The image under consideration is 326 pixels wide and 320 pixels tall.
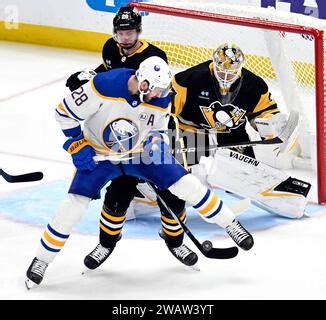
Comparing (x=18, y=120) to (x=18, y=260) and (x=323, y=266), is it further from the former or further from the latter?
(x=323, y=266)

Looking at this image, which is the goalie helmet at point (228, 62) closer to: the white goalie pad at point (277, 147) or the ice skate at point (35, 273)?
the white goalie pad at point (277, 147)

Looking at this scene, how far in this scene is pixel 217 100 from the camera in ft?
16.6

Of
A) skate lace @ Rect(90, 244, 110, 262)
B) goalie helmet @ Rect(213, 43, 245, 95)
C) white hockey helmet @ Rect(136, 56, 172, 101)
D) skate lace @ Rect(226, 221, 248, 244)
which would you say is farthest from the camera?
goalie helmet @ Rect(213, 43, 245, 95)

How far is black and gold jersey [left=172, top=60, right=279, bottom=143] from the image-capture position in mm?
5051

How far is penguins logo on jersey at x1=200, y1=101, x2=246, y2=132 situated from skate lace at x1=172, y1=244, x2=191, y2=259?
0.88 m

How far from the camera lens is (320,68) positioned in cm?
514

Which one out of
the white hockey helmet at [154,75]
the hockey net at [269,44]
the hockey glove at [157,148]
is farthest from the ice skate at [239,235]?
the hockey net at [269,44]

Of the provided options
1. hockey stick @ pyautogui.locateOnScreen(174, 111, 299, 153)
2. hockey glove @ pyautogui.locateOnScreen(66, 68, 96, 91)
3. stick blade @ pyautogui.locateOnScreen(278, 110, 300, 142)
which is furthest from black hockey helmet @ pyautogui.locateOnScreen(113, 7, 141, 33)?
stick blade @ pyautogui.locateOnScreen(278, 110, 300, 142)

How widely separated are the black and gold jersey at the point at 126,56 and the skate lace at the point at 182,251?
36.9 inches

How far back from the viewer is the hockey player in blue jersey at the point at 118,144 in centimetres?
406

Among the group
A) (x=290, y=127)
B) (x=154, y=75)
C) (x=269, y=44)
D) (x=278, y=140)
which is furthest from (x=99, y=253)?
(x=269, y=44)

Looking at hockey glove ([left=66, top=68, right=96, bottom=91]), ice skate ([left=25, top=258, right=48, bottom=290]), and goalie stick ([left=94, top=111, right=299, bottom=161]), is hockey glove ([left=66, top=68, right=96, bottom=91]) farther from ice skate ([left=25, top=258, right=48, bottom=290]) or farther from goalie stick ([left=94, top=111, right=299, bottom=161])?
ice skate ([left=25, top=258, right=48, bottom=290])

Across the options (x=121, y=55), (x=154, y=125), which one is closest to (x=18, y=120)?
(x=121, y=55)

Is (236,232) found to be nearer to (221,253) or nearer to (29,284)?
(221,253)
